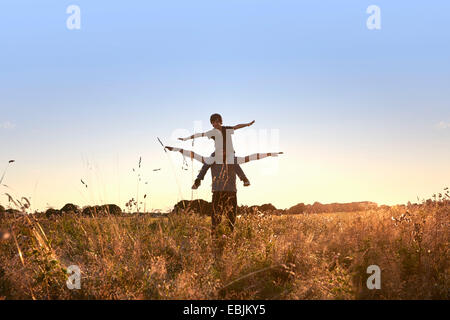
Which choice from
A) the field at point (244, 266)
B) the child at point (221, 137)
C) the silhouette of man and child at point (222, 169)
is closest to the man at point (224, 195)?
the silhouette of man and child at point (222, 169)

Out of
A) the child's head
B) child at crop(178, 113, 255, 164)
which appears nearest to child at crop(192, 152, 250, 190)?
child at crop(178, 113, 255, 164)

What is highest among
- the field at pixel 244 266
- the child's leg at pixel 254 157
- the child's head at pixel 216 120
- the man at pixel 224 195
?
the child's head at pixel 216 120

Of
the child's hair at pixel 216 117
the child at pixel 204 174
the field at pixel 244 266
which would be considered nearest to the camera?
the field at pixel 244 266

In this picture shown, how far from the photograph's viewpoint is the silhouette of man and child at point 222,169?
752 cm

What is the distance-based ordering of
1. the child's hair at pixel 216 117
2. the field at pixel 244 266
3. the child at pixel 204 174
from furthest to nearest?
the child at pixel 204 174
the child's hair at pixel 216 117
the field at pixel 244 266

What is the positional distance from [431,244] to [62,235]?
6786 mm

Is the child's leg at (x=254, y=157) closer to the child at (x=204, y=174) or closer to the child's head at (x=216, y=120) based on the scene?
the child at (x=204, y=174)

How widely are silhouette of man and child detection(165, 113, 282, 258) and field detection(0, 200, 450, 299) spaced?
1.51ft

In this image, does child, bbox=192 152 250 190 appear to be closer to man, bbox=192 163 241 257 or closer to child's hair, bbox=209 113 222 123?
man, bbox=192 163 241 257

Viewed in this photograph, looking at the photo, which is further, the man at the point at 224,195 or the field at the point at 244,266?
the man at the point at 224,195

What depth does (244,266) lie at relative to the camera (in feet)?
17.7

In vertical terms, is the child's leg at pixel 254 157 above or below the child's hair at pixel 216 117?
below

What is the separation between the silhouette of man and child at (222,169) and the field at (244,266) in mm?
461

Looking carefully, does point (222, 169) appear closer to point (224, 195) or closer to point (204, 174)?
point (204, 174)
